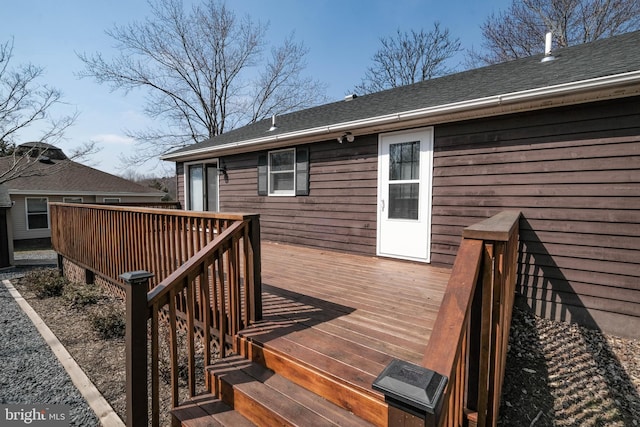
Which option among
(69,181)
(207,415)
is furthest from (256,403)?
(69,181)

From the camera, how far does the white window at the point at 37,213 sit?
529 inches

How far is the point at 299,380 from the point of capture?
1951 mm

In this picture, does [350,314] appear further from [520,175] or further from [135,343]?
[520,175]

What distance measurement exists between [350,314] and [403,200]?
2.60m

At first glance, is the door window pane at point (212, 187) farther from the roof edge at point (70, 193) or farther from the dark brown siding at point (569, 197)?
the roof edge at point (70, 193)

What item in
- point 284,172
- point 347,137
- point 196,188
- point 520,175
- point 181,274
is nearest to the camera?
point 181,274

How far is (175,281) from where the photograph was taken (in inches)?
80.7

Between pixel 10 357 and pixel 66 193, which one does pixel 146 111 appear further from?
pixel 10 357

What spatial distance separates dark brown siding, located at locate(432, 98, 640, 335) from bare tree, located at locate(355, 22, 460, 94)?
13190 millimetres

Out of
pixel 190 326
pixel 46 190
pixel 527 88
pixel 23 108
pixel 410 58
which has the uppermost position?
pixel 410 58

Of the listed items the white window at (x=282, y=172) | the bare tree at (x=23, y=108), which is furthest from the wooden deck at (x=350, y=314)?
the bare tree at (x=23, y=108)

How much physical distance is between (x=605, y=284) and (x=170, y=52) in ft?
62.6

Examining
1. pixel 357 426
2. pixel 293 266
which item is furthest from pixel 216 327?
pixel 293 266

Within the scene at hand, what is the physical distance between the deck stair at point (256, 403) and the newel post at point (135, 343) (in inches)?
9.5
